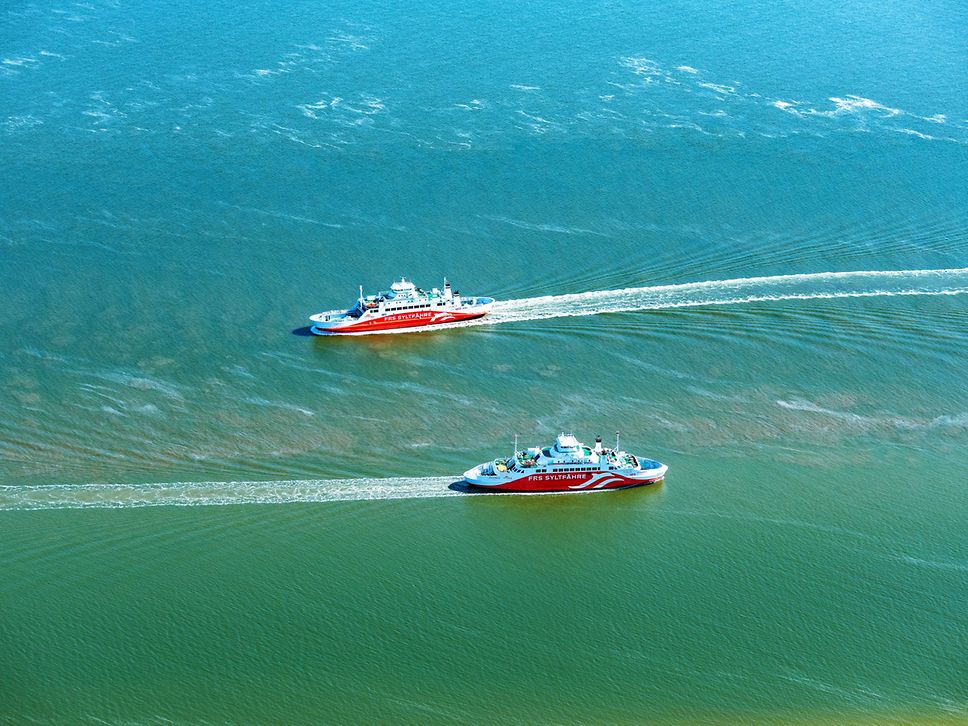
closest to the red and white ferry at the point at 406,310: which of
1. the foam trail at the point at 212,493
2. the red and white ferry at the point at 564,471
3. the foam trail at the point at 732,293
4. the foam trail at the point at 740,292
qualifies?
the foam trail at the point at 732,293

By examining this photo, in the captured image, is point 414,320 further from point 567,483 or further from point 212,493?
point 212,493

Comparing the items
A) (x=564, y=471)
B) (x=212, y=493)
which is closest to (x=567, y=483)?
(x=564, y=471)

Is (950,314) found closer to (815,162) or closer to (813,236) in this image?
(813,236)

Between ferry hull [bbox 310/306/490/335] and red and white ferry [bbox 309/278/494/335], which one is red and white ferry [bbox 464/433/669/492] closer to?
→ ferry hull [bbox 310/306/490/335]

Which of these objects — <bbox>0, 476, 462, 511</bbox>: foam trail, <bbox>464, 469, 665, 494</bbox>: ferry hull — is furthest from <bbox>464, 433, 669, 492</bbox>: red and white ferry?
<bbox>0, 476, 462, 511</bbox>: foam trail

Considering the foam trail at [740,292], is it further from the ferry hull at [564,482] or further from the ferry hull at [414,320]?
the ferry hull at [564,482]

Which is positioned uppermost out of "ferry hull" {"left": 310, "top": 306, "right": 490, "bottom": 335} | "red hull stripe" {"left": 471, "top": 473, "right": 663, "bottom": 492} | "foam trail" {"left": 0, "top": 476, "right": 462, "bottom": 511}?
"ferry hull" {"left": 310, "top": 306, "right": 490, "bottom": 335}
